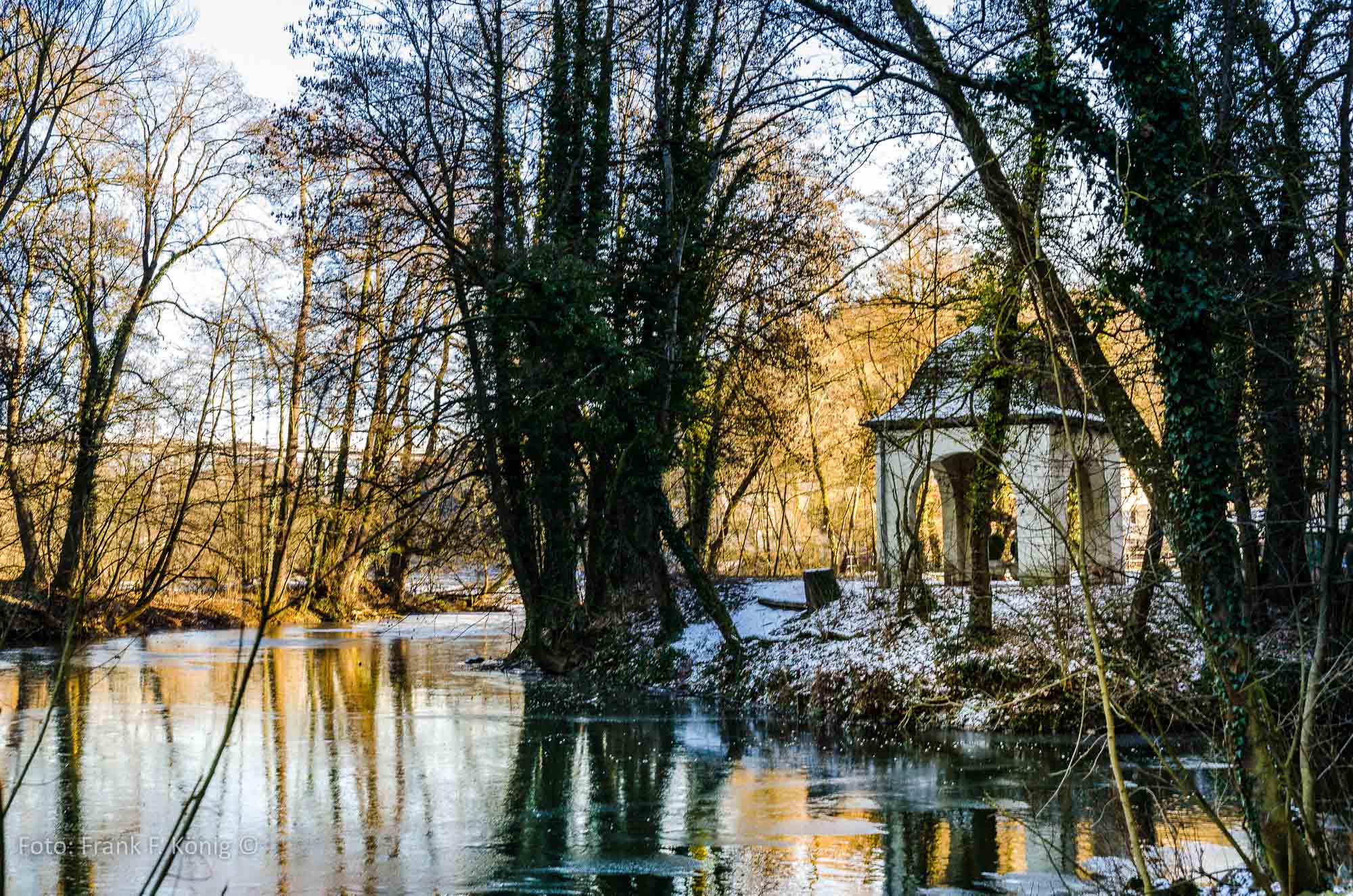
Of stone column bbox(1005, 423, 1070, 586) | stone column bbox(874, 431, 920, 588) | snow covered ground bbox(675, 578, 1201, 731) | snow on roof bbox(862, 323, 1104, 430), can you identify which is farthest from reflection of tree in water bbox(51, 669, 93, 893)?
stone column bbox(874, 431, 920, 588)

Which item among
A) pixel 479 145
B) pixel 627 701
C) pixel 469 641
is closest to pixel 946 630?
pixel 627 701

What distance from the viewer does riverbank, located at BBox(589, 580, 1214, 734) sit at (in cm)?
1168

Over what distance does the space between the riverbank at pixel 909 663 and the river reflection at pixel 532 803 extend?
30.2 inches

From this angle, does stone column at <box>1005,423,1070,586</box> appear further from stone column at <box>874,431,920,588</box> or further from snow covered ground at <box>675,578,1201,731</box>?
stone column at <box>874,431,920,588</box>

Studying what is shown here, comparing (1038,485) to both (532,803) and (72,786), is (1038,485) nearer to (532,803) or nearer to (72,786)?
(532,803)

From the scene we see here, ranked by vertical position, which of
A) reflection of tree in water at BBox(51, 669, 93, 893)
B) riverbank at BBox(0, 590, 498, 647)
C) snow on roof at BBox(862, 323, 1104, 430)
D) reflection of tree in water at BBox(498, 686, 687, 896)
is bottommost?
reflection of tree in water at BBox(498, 686, 687, 896)

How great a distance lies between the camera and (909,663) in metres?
14.9

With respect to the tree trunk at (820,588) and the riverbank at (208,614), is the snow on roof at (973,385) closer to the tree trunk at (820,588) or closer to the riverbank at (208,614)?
the tree trunk at (820,588)

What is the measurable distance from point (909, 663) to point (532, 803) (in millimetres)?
6203

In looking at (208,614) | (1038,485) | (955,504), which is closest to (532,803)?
(1038,485)

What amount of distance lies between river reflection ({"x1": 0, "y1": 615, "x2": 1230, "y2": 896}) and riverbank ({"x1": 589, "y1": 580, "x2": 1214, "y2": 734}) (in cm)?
77

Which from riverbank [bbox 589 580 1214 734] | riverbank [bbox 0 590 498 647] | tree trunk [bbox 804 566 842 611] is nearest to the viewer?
riverbank [bbox 589 580 1214 734]

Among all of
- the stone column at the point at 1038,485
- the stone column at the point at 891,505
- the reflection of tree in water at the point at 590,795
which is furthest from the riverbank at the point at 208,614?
the reflection of tree in water at the point at 590,795

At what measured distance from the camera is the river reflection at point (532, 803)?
7633 mm
